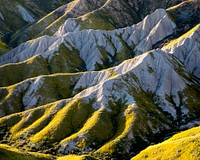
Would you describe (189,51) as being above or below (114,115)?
below

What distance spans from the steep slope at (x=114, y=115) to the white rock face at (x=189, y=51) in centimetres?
3228

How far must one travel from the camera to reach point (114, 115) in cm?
12194

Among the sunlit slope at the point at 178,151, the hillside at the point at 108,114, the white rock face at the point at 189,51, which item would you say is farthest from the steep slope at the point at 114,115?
the white rock face at the point at 189,51

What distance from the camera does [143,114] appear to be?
395 feet

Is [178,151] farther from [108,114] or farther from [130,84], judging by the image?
[130,84]

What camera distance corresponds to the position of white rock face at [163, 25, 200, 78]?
187 meters

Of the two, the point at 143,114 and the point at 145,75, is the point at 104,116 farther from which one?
the point at 145,75

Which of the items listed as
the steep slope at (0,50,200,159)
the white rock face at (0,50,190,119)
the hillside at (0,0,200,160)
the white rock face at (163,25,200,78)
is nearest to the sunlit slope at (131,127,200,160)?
the hillside at (0,0,200,160)

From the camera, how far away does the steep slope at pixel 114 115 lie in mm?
108738

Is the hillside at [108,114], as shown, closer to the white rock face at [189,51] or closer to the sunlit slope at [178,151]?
the sunlit slope at [178,151]

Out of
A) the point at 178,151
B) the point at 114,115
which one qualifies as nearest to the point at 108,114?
the point at 114,115

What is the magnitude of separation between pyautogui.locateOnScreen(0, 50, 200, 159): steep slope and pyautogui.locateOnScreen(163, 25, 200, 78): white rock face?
106 ft

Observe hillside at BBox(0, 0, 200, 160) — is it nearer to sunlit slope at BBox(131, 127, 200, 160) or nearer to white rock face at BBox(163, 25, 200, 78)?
sunlit slope at BBox(131, 127, 200, 160)

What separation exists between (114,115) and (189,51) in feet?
297
